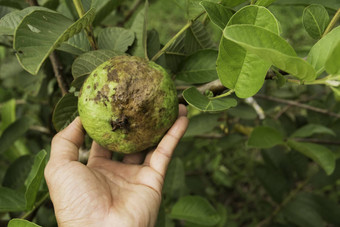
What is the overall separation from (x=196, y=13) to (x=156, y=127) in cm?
40

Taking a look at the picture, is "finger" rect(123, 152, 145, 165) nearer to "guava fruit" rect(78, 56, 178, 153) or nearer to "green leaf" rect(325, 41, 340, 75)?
"guava fruit" rect(78, 56, 178, 153)

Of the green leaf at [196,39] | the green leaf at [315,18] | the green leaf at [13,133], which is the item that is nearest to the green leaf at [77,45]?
the green leaf at [196,39]

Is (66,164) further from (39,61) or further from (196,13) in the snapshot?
(196,13)

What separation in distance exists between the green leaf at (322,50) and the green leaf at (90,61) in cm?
62

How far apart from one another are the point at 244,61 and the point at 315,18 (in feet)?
0.95

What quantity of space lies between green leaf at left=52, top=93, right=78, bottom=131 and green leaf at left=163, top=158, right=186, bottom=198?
2.06 ft

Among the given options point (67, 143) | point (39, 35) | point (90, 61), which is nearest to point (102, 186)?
point (67, 143)

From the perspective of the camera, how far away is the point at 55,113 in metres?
1.04

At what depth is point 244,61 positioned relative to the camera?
0.81 metres

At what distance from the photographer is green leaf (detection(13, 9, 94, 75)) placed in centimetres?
74

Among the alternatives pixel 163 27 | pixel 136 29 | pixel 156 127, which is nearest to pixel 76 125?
pixel 156 127

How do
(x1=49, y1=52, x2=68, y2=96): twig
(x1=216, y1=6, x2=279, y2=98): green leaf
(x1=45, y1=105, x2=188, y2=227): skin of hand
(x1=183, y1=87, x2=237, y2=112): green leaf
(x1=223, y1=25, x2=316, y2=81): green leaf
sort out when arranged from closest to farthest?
(x1=223, y1=25, x2=316, y2=81): green leaf < (x1=216, y1=6, x2=279, y2=98): green leaf < (x1=183, y1=87, x2=237, y2=112): green leaf < (x1=45, y1=105, x2=188, y2=227): skin of hand < (x1=49, y1=52, x2=68, y2=96): twig

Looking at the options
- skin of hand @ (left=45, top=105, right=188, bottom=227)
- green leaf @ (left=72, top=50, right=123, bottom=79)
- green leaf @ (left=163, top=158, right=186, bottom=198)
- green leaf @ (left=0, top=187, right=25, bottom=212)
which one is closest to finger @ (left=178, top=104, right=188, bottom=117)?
skin of hand @ (left=45, top=105, right=188, bottom=227)

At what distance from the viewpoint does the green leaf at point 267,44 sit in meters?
0.60
